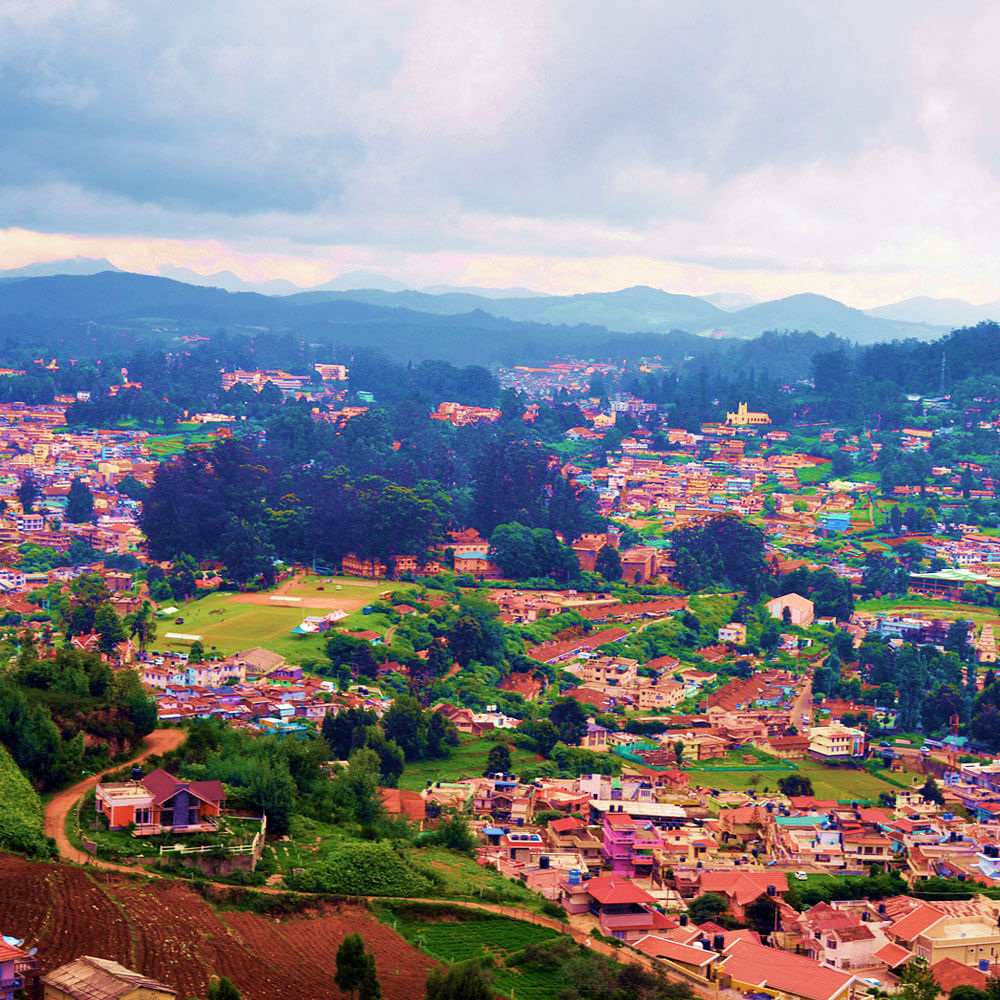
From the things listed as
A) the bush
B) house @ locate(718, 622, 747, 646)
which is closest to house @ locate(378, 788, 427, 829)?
the bush

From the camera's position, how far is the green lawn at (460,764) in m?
24.9

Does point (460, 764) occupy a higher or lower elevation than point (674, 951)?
lower

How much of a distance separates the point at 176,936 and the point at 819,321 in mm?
177648

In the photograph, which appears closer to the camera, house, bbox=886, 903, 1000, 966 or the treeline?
house, bbox=886, 903, 1000, 966

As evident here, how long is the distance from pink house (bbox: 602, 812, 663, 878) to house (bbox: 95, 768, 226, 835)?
6.93 m

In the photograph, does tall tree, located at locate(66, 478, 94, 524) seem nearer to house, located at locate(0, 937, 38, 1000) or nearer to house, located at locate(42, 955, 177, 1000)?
house, located at locate(0, 937, 38, 1000)

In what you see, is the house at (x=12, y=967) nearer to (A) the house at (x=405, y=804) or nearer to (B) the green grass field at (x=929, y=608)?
(A) the house at (x=405, y=804)

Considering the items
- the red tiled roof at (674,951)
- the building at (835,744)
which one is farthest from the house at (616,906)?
the building at (835,744)

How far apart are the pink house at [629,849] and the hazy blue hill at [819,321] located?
150 m

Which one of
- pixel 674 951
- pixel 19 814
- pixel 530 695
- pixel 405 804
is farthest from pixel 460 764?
pixel 19 814

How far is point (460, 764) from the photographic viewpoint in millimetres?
26188

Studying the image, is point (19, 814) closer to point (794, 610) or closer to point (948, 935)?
point (948, 935)

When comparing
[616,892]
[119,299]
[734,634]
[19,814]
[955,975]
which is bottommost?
[734,634]

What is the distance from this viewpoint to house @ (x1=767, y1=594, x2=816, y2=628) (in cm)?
4047
